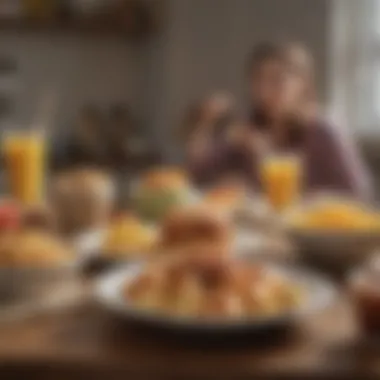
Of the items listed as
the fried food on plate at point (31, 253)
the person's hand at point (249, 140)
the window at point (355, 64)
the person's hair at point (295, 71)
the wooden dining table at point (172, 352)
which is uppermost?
the window at point (355, 64)

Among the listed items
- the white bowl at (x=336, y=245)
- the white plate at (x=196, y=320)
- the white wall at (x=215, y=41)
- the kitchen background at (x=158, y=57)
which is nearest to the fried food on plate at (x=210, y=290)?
the white plate at (x=196, y=320)

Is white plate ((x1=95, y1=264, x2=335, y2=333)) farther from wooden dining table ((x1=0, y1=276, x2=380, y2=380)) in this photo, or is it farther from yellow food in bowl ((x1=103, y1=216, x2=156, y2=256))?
yellow food in bowl ((x1=103, y1=216, x2=156, y2=256))

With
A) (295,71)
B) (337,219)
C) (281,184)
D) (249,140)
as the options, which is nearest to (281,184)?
(281,184)

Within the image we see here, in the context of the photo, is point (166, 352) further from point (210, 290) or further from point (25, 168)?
point (25, 168)

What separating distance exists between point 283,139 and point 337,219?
4.40ft

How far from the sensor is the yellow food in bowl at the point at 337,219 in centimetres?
178

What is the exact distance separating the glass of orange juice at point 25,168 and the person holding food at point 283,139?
0.82 metres

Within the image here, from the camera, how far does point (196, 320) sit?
1273 millimetres

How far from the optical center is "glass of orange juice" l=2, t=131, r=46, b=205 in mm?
2344

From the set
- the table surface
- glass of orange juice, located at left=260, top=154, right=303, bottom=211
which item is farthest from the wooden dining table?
glass of orange juice, located at left=260, top=154, right=303, bottom=211

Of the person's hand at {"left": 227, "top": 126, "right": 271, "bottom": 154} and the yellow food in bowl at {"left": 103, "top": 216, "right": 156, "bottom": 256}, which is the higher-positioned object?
the person's hand at {"left": 227, "top": 126, "right": 271, "bottom": 154}

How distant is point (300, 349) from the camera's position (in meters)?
1.27

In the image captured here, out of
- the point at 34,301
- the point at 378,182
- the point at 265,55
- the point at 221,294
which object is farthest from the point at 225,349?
the point at 378,182

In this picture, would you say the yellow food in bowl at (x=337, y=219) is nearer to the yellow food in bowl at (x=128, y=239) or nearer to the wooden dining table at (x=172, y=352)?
the yellow food in bowl at (x=128, y=239)
